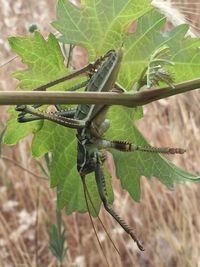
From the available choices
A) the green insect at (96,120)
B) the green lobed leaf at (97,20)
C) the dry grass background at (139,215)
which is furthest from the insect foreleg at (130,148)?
the dry grass background at (139,215)

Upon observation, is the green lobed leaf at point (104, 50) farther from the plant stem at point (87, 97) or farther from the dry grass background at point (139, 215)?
the dry grass background at point (139, 215)

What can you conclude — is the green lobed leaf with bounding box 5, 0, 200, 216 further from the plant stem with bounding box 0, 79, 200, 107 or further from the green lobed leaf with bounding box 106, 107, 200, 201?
the plant stem with bounding box 0, 79, 200, 107

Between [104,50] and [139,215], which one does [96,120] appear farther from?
[139,215]

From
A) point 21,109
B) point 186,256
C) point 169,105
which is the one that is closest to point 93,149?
point 21,109

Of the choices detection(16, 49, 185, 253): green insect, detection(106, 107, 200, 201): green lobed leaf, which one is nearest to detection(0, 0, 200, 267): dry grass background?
detection(106, 107, 200, 201): green lobed leaf

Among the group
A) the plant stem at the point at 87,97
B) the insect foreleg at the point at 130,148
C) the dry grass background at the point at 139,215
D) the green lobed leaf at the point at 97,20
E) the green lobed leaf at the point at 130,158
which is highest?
the green lobed leaf at the point at 97,20
